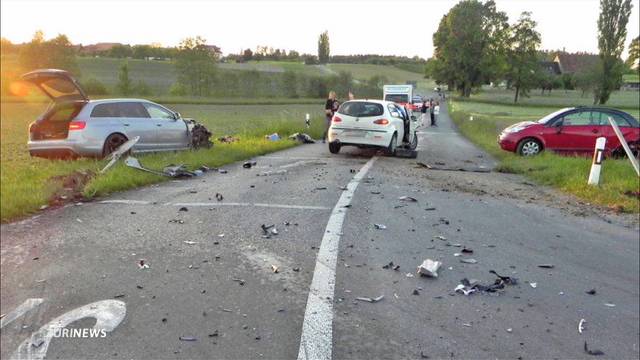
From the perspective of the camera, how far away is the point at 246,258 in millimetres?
4992

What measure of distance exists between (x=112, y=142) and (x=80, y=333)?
9.01m

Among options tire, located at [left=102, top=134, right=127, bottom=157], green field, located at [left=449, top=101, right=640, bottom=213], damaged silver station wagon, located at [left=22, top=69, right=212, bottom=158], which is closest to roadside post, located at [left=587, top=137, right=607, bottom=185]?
green field, located at [left=449, top=101, right=640, bottom=213]

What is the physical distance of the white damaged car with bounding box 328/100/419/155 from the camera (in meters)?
14.0

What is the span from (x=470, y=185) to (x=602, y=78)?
3159 inches

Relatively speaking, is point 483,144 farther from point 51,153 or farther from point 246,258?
point 246,258

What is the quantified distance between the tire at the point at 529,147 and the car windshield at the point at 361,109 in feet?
15.2

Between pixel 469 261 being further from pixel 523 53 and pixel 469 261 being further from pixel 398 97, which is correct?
pixel 523 53

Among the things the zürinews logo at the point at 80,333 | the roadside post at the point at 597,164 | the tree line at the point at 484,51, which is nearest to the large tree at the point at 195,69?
the tree line at the point at 484,51

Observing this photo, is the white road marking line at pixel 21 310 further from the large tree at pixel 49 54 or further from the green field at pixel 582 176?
the large tree at pixel 49 54

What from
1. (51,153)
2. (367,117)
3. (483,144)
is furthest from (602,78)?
(51,153)

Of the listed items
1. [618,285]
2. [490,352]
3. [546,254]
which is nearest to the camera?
[490,352]

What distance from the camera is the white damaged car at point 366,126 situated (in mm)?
13969

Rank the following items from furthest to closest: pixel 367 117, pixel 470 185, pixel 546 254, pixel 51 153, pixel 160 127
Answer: pixel 367 117, pixel 160 127, pixel 51 153, pixel 470 185, pixel 546 254

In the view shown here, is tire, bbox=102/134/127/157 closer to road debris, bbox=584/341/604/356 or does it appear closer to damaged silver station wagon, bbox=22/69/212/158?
damaged silver station wagon, bbox=22/69/212/158
